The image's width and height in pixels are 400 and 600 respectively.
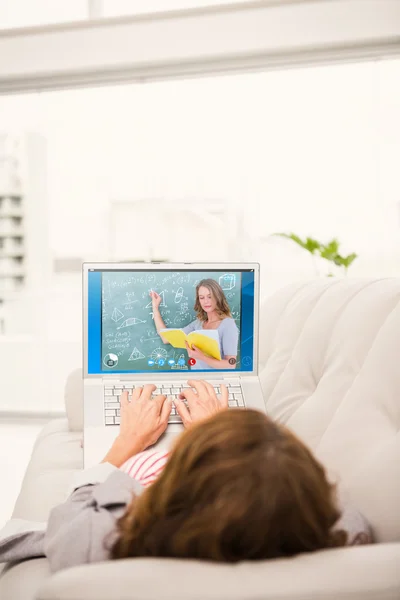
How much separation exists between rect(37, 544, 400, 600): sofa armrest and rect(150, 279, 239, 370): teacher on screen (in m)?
0.90

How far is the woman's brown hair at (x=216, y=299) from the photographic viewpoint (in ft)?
5.23

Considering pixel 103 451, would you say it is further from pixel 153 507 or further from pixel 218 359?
pixel 153 507

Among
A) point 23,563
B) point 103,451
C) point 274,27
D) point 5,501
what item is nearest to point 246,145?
point 274,27

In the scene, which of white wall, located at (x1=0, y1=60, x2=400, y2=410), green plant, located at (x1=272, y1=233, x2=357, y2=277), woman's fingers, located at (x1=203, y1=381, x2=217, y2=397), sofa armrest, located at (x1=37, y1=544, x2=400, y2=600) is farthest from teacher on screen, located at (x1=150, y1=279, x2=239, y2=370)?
white wall, located at (x1=0, y1=60, x2=400, y2=410)

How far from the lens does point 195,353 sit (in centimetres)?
161

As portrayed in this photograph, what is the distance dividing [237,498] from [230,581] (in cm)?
8

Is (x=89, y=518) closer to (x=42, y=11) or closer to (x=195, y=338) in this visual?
(x=195, y=338)

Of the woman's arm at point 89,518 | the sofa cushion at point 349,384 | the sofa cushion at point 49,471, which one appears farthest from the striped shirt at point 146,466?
the sofa cushion at point 49,471

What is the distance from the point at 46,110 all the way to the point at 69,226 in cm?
89

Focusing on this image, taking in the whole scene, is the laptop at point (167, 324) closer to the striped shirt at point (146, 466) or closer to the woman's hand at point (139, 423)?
the woman's hand at point (139, 423)

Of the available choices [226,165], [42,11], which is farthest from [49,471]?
[42,11]

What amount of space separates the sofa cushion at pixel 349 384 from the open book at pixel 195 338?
229mm

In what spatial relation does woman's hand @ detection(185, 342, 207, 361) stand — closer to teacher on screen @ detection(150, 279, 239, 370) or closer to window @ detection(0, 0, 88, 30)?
teacher on screen @ detection(150, 279, 239, 370)

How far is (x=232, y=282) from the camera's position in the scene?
5.29 feet
